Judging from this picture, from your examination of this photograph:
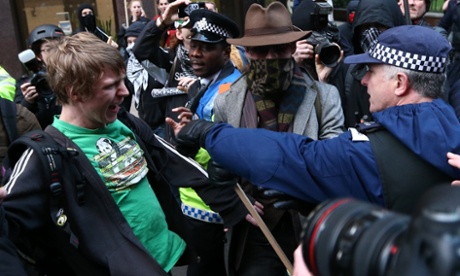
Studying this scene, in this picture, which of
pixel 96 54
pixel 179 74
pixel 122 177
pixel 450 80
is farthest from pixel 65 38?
pixel 450 80

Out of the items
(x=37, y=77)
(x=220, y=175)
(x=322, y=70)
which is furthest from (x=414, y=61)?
(x=37, y=77)

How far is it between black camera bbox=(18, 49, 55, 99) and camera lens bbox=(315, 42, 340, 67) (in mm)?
2232

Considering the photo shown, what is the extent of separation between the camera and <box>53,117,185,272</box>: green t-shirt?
2459mm

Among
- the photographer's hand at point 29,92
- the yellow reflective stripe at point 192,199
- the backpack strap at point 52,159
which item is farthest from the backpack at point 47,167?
the photographer's hand at point 29,92

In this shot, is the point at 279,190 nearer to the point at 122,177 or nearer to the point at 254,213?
the point at 254,213

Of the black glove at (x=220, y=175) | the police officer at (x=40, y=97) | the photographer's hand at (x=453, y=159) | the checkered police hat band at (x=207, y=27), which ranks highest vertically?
the checkered police hat band at (x=207, y=27)

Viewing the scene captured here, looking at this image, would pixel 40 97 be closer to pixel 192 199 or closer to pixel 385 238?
pixel 192 199

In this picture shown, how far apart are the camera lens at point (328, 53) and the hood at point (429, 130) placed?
179 cm

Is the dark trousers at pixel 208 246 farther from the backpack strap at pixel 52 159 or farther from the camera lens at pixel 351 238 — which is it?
the camera lens at pixel 351 238

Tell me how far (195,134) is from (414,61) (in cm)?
95

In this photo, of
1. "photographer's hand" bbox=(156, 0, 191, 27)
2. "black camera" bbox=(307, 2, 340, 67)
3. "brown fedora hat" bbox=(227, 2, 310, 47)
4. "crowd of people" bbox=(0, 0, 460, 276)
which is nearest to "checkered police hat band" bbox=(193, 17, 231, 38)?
"crowd of people" bbox=(0, 0, 460, 276)

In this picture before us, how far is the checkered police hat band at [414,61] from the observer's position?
2.07 m

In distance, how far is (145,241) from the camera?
2.58m

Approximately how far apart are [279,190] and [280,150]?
0.16 meters
